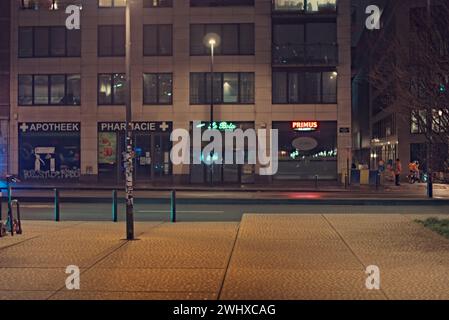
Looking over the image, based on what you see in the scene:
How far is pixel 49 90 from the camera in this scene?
4331cm

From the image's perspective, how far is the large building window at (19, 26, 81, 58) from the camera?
141 feet

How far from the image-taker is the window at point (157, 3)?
42250 mm

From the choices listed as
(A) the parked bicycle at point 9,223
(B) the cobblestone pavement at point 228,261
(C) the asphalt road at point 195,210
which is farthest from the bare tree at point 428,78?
(A) the parked bicycle at point 9,223

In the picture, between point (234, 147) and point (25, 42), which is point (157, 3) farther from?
point (234, 147)

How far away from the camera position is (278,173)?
42094mm

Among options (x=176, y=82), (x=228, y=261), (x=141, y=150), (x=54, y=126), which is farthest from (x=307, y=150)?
(x=228, y=261)

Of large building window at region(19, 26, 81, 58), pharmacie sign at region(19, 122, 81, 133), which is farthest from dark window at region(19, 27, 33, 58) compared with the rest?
pharmacie sign at region(19, 122, 81, 133)

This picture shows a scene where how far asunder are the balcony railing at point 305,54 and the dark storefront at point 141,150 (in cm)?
881

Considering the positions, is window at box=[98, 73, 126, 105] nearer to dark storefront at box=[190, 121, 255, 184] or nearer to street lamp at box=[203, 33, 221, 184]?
dark storefront at box=[190, 121, 255, 184]

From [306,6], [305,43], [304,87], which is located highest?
[306,6]

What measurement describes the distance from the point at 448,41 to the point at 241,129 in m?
28.4

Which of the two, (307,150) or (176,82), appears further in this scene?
(176,82)

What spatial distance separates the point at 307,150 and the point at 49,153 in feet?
59.0
